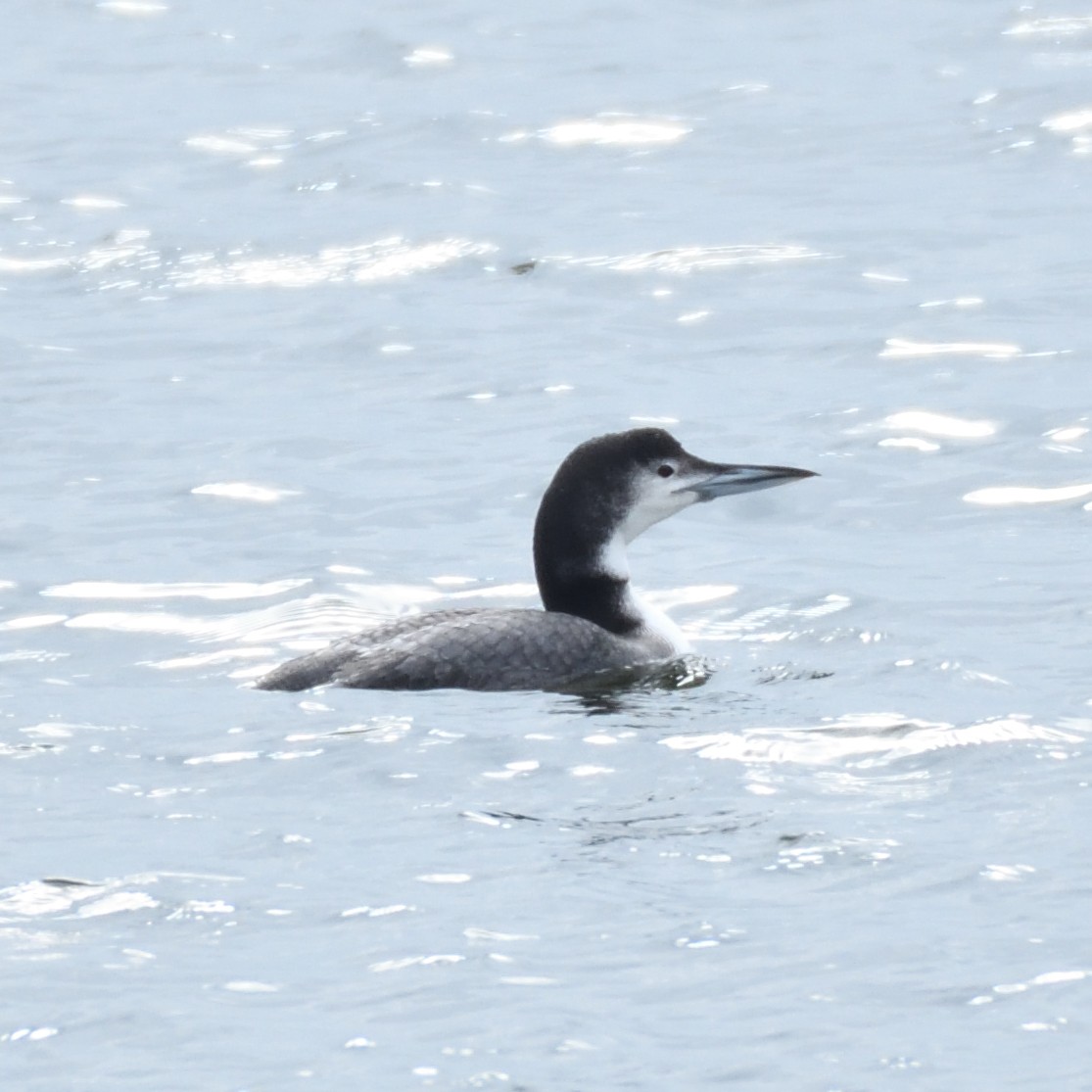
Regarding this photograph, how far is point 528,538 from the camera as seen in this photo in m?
10.4

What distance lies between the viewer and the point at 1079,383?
1197 cm

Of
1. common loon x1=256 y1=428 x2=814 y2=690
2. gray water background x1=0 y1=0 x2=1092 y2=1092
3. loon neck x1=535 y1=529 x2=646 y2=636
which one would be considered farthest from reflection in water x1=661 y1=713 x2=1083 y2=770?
loon neck x1=535 y1=529 x2=646 y2=636

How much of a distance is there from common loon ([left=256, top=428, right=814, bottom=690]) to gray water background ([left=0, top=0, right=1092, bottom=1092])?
0.22 meters

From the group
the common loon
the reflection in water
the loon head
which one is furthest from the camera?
the loon head

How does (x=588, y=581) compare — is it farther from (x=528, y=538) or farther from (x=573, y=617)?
(x=528, y=538)

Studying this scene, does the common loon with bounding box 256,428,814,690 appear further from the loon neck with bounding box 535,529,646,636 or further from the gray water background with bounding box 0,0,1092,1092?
the gray water background with bounding box 0,0,1092,1092

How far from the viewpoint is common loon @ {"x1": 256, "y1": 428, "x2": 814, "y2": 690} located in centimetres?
807

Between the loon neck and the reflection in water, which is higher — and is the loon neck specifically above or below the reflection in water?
above

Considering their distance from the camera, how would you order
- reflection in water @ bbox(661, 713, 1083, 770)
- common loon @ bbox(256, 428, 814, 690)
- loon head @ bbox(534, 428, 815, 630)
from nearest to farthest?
reflection in water @ bbox(661, 713, 1083, 770) → common loon @ bbox(256, 428, 814, 690) → loon head @ bbox(534, 428, 815, 630)

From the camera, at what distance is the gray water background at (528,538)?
5.73 metres

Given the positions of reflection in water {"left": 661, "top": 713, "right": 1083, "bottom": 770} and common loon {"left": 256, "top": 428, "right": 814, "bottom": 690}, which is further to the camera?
common loon {"left": 256, "top": 428, "right": 814, "bottom": 690}

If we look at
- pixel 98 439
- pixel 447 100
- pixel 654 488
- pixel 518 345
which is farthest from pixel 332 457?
pixel 447 100

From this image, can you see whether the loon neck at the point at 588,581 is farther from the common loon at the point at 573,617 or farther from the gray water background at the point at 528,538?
the gray water background at the point at 528,538

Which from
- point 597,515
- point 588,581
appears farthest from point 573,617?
point 597,515
